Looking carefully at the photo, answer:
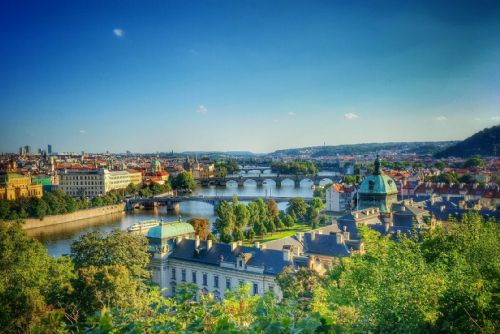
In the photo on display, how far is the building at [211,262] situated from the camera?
21906 millimetres

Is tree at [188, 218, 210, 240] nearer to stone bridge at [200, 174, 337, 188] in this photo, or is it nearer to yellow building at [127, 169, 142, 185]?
yellow building at [127, 169, 142, 185]

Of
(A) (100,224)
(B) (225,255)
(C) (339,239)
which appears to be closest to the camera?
(B) (225,255)

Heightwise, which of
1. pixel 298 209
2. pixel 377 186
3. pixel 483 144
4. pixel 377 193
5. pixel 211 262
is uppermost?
pixel 483 144

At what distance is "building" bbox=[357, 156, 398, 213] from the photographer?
35406 mm

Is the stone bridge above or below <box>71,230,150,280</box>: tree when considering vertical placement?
Result: below

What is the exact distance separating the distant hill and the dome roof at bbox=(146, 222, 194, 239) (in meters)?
93.4

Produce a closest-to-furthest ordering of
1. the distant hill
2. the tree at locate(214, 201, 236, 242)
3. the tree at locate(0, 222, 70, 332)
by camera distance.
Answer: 1. the tree at locate(0, 222, 70, 332)
2. the tree at locate(214, 201, 236, 242)
3. the distant hill

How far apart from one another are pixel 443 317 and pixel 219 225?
3530 centimetres

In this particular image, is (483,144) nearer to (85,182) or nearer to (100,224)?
(85,182)

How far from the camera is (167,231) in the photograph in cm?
2617

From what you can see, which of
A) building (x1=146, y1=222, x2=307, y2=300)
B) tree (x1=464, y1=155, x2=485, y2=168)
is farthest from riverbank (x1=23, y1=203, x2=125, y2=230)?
tree (x1=464, y1=155, x2=485, y2=168)

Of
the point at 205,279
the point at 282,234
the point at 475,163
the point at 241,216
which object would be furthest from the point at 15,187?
the point at 475,163

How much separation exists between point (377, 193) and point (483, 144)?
89.6 meters

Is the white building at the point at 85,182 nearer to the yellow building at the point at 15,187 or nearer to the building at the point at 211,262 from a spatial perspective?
the yellow building at the point at 15,187
